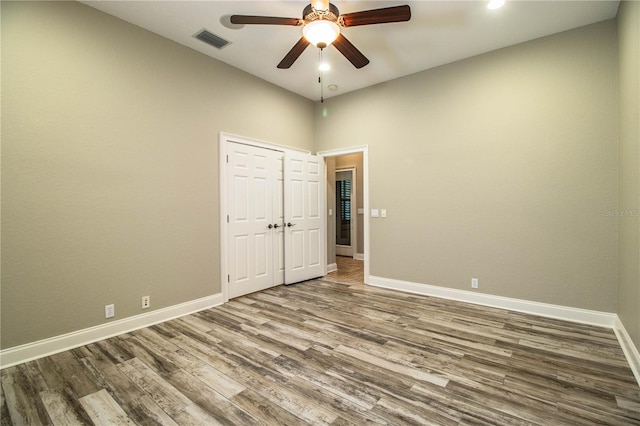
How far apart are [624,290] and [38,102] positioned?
554 centimetres

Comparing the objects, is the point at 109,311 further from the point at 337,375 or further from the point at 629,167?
the point at 629,167

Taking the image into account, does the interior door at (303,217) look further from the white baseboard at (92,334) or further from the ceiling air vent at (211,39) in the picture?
the ceiling air vent at (211,39)

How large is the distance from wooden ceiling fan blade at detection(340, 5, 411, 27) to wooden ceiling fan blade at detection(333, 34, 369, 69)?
0.54 ft

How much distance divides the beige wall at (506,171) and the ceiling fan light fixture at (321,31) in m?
2.19

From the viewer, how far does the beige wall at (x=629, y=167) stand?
221 centimetres

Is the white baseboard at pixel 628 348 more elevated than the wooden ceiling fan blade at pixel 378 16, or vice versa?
the wooden ceiling fan blade at pixel 378 16

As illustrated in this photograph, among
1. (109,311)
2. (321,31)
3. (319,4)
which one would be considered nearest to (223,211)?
(109,311)

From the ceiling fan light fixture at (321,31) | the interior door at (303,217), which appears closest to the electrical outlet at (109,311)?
the interior door at (303,217)

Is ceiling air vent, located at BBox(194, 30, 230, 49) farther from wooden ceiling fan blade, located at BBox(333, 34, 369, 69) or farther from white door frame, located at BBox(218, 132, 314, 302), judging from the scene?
wooden ceiling fan blade, located at BBox(333, 34, 369, 69)

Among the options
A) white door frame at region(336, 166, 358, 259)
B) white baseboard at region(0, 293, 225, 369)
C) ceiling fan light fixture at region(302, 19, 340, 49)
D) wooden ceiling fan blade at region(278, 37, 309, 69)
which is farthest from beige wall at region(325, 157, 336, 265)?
ceiling fan light fixture at region(302, 19, 340, 49)

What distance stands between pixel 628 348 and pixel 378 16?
3.47 meters

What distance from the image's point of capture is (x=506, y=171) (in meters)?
3.46

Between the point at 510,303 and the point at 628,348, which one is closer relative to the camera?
the point at 628,348

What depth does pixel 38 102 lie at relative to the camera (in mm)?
2439
